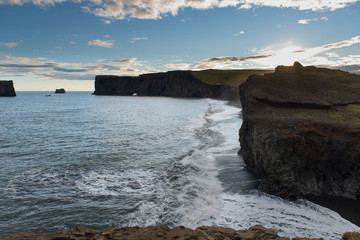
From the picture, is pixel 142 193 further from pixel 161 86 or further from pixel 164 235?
pixel 161 86

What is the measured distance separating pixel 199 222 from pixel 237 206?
76.8 inches

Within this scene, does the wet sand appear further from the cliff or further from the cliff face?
the cliff

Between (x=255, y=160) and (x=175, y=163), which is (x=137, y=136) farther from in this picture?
(x=255, y=160)

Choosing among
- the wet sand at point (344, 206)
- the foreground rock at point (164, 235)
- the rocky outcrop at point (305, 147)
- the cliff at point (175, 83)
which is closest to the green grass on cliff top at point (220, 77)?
the cliff at point (175, 83)

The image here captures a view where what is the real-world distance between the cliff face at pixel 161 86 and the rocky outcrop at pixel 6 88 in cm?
5972

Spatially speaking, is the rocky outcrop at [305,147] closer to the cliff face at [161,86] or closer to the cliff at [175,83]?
the cliff face at [161,86]

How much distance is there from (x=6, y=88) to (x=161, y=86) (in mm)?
114066

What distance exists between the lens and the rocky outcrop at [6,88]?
552ft

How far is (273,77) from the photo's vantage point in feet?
63.1

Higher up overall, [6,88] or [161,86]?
[6,88]

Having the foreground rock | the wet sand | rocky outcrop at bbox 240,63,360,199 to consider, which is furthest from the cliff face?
the foreground rock

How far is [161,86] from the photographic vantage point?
164 meters

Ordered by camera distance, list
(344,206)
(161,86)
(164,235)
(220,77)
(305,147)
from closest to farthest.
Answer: (164,235)
(344,206)
(305,147)
(220,77)
(161,86)

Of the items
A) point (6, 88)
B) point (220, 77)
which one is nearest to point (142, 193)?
point (220, 77)
